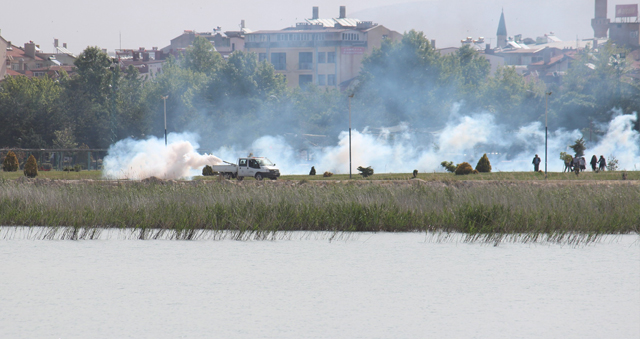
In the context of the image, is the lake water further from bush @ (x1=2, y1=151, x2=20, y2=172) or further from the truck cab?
bush @ (x1=2, y1=151, x2=20, y2=172)

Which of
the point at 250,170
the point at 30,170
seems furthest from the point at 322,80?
the point at 30,170

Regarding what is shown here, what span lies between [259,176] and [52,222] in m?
25.7

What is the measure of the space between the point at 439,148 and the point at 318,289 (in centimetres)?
6128

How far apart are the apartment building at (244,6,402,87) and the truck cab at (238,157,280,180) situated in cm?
6059

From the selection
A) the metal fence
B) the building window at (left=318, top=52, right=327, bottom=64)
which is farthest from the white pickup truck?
the building window at (left=318, top=52, right=327, bottom=64)

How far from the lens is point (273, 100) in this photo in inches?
3538

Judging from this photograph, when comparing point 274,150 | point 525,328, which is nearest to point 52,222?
point 525,328

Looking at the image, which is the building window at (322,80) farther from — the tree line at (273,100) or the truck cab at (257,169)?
the truck cab at (257,169)

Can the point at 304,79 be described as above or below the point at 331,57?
below

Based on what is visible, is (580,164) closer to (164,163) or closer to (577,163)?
(577,163)

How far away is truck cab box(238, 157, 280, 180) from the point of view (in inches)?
1877

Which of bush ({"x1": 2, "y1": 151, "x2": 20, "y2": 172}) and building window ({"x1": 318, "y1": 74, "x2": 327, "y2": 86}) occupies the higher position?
building window ({"x1": 318, "y1": 74, "x2": 327, "y2": 86})

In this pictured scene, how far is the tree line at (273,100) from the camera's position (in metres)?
84.6

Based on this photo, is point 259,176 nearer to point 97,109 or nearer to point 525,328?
point 525,328
